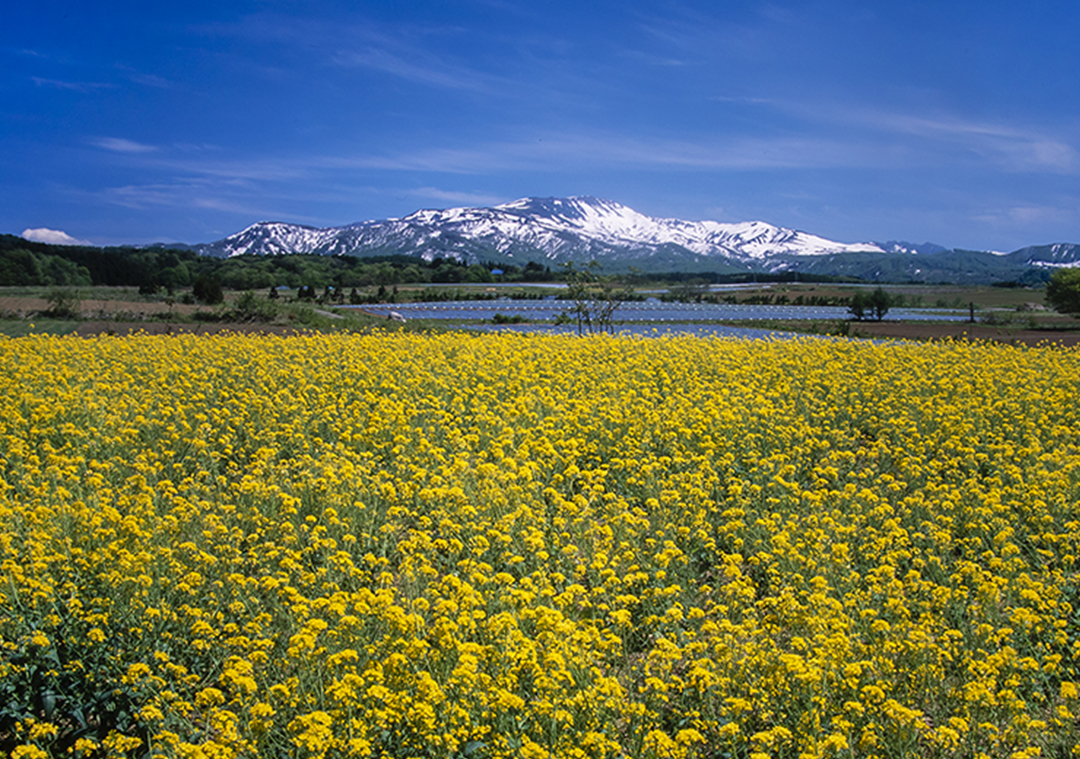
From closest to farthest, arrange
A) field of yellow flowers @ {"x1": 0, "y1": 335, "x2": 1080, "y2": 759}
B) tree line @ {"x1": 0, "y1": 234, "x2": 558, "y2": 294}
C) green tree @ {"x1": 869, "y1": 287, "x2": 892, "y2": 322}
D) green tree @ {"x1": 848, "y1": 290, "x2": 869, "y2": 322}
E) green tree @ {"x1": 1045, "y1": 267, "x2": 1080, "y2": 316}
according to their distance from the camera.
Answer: field of yellow flowers @ {"x1": 0, "y1": 335, "x2": 1080, "y2": 759}, green tree @ {"x1": 1045, "y1": 267, "x2": 1080, "y2": 316}, green tree @ {"x1": 848, "y1": 290, "x2": 869, "y2": 322}, green tree @ {"x1": 869, "y1": 287, "x2": 892, "y2": 322}, tree line @ {"x1": 0, "y1": 234, "x2": 558, "y2": 294}

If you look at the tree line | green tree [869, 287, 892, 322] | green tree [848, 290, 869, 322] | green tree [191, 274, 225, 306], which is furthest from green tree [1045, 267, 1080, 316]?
the tree line

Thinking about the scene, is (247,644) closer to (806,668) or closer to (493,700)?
(493,700)

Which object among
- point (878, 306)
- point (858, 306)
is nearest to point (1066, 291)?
point (878, 306)

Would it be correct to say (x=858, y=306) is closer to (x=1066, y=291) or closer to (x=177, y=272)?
(x=1066, y=291)

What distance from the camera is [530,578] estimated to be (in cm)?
611

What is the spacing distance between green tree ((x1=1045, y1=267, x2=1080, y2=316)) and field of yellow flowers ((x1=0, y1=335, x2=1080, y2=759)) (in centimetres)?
5337

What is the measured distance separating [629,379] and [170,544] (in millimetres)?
11331

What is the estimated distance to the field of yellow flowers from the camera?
432cm

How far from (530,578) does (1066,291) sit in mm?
67888

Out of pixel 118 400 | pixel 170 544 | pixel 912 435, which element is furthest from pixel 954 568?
pixel 118 400

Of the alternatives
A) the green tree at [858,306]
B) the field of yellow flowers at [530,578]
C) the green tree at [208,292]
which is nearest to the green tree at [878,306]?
the green tree at [858,306]

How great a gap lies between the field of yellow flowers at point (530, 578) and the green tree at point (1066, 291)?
5337cm

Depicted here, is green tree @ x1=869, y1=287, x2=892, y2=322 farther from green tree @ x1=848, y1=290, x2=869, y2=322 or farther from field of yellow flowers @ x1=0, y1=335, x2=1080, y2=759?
field of yellow flowers @ x1=0, y1=335, x2=1080, y2=759

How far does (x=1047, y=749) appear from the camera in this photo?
14.3 ft
